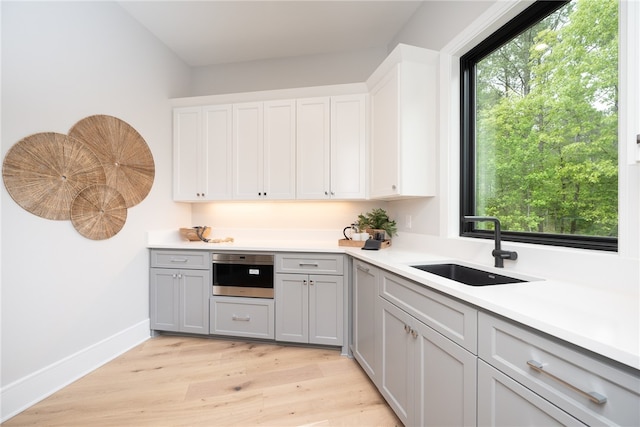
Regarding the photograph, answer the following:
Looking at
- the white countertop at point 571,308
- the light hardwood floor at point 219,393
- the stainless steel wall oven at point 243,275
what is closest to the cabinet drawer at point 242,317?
the stainless steel wall oven at point 243,275

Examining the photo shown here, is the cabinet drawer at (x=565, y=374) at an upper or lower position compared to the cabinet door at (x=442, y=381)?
upper

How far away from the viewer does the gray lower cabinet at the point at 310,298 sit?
7.89ft

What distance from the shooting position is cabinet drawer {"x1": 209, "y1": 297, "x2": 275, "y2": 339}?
99.8 inches

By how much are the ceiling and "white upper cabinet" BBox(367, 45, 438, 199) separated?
676 mm

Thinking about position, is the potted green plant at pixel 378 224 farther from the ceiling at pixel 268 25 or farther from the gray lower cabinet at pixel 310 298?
the ceiling at pixel 268 25

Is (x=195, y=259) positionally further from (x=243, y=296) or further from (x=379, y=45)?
(x=379, y=45)

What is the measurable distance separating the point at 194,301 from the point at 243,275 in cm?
56

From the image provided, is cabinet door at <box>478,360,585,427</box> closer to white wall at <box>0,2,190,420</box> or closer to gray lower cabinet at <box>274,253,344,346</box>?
gray lower cabinet at <box>274,253,344,346</box>

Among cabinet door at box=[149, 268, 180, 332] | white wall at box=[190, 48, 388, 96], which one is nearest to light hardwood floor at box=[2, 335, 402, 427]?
cabinet door at box=[149, 268, 180, 332]

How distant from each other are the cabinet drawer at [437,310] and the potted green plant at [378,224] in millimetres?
1062

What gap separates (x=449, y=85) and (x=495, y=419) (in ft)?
6.83

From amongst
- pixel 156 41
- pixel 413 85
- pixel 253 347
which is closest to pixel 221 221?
pixel 253 347

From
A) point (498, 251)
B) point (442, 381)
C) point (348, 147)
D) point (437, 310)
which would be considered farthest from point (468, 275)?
point (348, 147)

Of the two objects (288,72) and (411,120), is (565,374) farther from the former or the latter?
(288,72)
